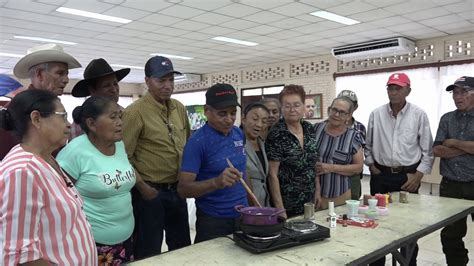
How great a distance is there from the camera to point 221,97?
6.06 ft

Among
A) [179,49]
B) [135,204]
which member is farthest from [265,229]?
[179,49]

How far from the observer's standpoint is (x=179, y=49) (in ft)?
25.1

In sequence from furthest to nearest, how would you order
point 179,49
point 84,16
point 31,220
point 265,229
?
1. point 179,49
2. point 84,16
3. point 265,229
4. point 31,220

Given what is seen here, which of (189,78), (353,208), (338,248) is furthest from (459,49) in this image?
(189,78)

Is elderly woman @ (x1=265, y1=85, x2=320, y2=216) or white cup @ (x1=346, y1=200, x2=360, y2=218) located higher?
elderly woman @ (x1=265, y1=85, x2=320, y2=216)

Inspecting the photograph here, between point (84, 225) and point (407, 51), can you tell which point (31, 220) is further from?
point (407, 51)

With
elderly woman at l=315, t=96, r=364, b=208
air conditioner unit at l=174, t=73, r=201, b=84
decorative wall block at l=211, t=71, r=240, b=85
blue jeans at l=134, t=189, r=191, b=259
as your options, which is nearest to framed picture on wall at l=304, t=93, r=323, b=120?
decorative wall block at l=211, t=71, r=240, b=85

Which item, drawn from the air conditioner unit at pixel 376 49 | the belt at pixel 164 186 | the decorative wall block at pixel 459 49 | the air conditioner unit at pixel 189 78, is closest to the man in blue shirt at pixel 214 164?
the belt at pixel 164 186

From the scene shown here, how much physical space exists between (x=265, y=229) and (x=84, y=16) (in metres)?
4.84

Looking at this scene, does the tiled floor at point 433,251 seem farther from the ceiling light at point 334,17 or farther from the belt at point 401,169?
the ceiling light at point 334,17

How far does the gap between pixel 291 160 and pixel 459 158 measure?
1.52 metres

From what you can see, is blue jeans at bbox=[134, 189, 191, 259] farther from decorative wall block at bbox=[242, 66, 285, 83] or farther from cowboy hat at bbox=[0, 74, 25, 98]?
decorative wall block at bbox=[242, 66, 285, 83]

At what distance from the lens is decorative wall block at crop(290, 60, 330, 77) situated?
28.2 feet

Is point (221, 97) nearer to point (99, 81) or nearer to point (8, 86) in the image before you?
point (99, 81)
